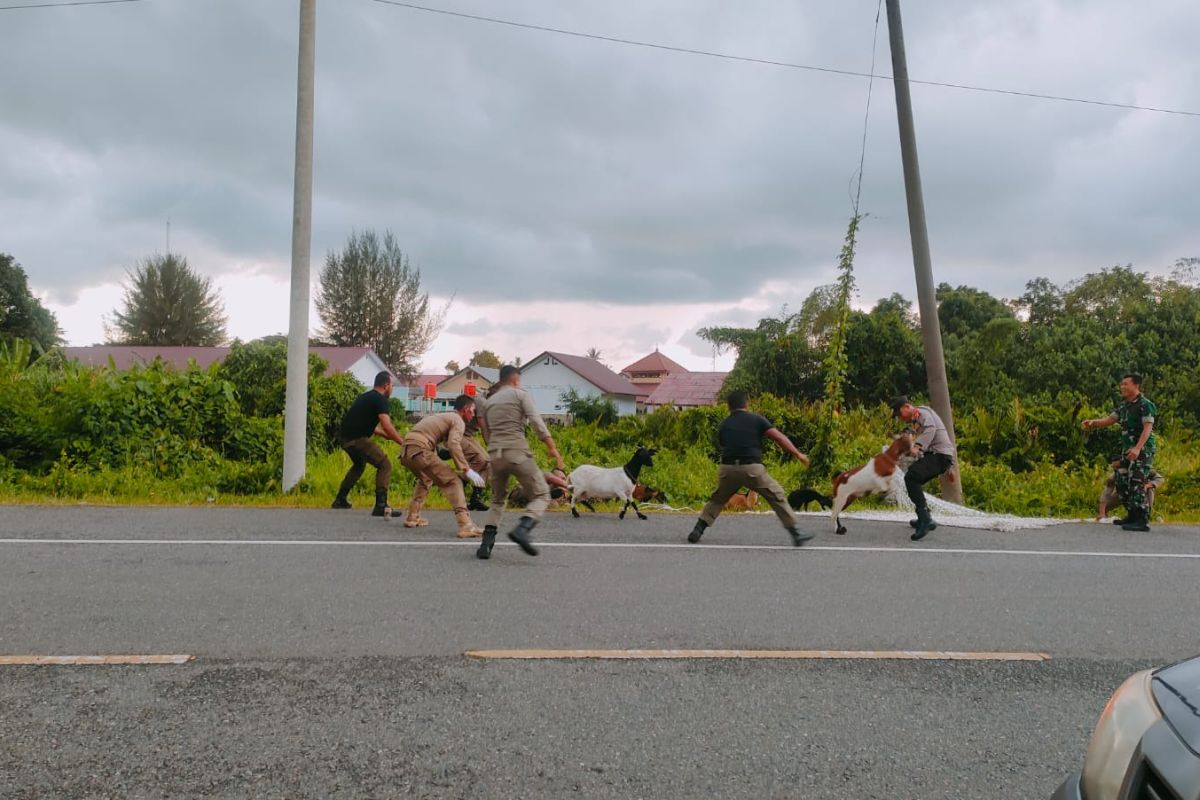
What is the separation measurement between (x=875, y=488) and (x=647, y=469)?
20.0 feet

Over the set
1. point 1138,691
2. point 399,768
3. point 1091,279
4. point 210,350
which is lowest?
point 399,768

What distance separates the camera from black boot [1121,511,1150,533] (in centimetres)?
1012

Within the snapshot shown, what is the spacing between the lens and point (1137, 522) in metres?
10.2

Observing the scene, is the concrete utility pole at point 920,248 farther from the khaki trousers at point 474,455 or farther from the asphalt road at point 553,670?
the khaki trousers at point 474,455

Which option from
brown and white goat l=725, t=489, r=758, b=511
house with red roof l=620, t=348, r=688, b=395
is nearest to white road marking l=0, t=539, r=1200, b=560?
brown and white goat l=725, t=489, r=758, b=511

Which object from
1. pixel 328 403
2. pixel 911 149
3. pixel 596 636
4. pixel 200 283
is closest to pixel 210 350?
pixel 200 283

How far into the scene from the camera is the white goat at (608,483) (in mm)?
10398

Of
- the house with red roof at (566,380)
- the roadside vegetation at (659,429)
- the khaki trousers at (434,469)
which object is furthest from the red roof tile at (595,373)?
the khaki trousers at (434,469)

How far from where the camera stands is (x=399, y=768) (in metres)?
3.26

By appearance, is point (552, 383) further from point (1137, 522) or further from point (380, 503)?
point (1137, 522)

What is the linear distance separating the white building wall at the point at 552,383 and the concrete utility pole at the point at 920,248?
2052 inches

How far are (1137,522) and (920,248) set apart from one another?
4.82 meters

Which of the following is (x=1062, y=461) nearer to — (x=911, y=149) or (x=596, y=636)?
(x=911, y=149)

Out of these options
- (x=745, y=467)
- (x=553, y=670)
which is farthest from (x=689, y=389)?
(x=553, y=670)
